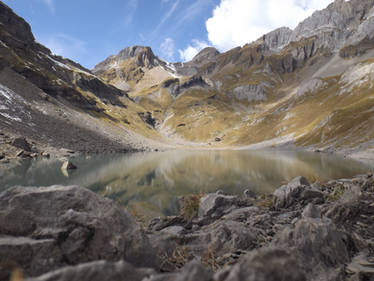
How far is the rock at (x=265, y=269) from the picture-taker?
2738mm

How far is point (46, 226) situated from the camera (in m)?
4.95

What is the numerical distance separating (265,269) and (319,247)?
13.7 ft

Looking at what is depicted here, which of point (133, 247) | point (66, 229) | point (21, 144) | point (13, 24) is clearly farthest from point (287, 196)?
point (13, 24)

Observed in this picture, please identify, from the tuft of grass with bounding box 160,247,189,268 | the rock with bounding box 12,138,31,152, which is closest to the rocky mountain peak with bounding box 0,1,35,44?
the rock with bounding box 12,138,31,152

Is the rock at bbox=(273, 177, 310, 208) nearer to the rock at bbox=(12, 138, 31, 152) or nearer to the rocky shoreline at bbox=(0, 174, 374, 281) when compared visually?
the rocky shoreline at bbox=(0, 174, 374, 281)

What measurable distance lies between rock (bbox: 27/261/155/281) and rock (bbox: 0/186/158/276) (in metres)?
1.81

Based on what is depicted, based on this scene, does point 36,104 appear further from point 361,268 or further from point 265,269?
point 361,268

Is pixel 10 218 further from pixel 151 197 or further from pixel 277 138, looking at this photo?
Result: pixel 277 138

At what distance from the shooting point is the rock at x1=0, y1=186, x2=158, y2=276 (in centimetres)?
427

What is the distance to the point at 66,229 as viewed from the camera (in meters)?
4.80

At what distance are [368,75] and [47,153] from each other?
7318 inches

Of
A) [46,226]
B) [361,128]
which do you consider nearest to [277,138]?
[361,128]

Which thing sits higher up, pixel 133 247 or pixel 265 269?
pixel 265 269

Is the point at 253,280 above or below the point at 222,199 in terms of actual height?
above
